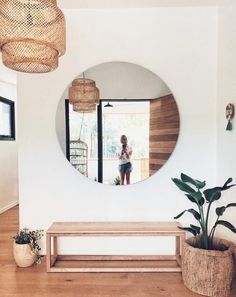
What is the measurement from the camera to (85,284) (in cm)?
223

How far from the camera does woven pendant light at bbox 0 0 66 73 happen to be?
4.66ft

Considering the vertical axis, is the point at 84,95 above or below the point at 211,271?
above

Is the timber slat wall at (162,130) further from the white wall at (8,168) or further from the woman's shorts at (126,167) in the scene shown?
the white wall at (8,168)

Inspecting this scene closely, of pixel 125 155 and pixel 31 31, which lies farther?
pixel 125 155

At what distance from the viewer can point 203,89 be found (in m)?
2.69

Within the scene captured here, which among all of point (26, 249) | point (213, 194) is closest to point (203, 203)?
point (213, 194)

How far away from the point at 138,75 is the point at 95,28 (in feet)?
2.07

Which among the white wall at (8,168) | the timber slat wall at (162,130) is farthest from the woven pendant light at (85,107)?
the white wall at (8,168)

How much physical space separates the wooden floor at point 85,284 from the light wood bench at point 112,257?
2.7 inches

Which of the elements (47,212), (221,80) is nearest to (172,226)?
(47,212)

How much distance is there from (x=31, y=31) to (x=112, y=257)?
2164mm

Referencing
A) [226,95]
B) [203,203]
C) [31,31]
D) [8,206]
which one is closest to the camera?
[31,31]

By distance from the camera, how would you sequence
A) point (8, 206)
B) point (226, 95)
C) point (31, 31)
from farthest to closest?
point (8, 206), point (226, 95), point (31, 31)

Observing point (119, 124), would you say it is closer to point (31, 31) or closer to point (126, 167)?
point (126, 167)
